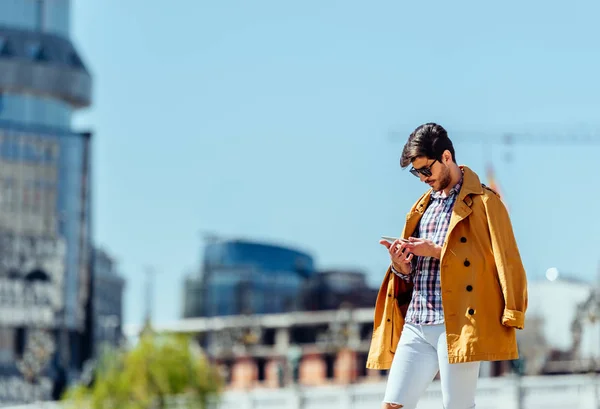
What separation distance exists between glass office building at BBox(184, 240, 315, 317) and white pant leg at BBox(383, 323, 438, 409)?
12319 cm

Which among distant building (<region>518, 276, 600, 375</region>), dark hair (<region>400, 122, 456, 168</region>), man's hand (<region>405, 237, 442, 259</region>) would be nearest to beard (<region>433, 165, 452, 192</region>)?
dark hair (<region>400, 122, 456, 168</region>)

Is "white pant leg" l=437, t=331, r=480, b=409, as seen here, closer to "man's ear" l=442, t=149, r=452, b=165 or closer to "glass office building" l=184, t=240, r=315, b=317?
"man's ear" l=442, t=149, r=452, b=165

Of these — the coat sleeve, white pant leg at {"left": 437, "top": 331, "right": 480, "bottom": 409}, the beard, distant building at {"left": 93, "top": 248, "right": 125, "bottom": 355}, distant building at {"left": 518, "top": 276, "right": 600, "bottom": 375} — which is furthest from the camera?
distant building at {"left": 93, "top": 248, "right": 125, "bottom": 355}

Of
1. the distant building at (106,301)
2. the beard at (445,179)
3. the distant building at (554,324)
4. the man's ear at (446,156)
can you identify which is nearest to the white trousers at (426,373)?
the beard at (445,179)

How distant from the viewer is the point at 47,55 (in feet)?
473

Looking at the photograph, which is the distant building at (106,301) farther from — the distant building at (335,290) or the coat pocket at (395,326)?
the coat pocket at (395,326)

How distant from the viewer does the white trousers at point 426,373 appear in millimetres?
9883

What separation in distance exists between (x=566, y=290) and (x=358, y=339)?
54.7 ft

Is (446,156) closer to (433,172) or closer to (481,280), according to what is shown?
(433,172)

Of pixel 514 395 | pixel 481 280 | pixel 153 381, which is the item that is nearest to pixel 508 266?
pixel 481 280

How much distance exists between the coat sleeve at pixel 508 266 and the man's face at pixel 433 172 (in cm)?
34

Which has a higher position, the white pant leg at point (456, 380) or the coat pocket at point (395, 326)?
the coat pocket at point (395, 326)

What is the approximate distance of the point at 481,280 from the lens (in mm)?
9820

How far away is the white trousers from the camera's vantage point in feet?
32.4
